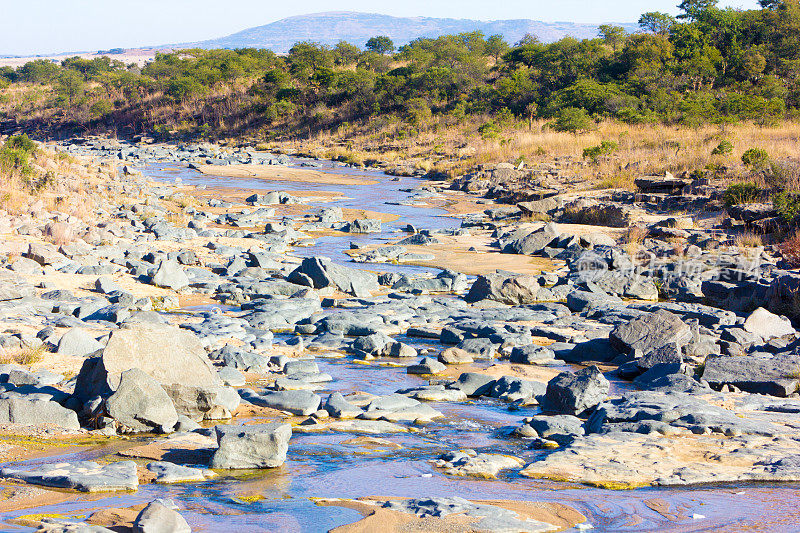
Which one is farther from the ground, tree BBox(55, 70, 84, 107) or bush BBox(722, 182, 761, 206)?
tree BBox(55, 70, 84, 107)

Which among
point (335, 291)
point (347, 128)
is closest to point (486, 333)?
point (335, 291)

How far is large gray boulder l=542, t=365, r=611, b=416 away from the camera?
674 centimetres

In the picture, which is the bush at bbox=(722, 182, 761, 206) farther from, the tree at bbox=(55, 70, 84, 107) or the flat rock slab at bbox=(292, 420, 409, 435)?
the tree at bbox=(55, 70, 84, 107)

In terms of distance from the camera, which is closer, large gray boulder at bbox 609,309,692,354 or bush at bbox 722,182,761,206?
large gray boulder at bbox 609,309,692,354

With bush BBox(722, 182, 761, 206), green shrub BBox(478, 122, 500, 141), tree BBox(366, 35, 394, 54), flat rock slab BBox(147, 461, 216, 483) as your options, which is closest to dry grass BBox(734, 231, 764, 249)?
bush BBox(722, 182, 761, 206)

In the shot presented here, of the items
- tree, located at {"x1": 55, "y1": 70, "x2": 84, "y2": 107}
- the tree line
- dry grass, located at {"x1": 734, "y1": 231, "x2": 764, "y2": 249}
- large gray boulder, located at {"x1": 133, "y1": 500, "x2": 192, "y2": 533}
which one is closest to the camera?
large gray boulder, located at {"x1": 133, "y1": 500, "x2": 192, "y2": 533}

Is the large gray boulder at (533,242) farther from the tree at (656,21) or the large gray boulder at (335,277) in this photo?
the tree at (656,21)

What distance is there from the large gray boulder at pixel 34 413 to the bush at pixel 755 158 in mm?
18720

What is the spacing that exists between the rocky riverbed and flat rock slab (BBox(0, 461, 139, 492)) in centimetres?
1

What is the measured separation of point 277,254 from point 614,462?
1109 centimetres

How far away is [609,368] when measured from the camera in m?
8.66

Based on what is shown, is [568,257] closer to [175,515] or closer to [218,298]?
[218,298]

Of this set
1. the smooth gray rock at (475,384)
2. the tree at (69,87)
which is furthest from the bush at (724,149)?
the tree at (69,87)

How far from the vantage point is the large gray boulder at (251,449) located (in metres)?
5.14
